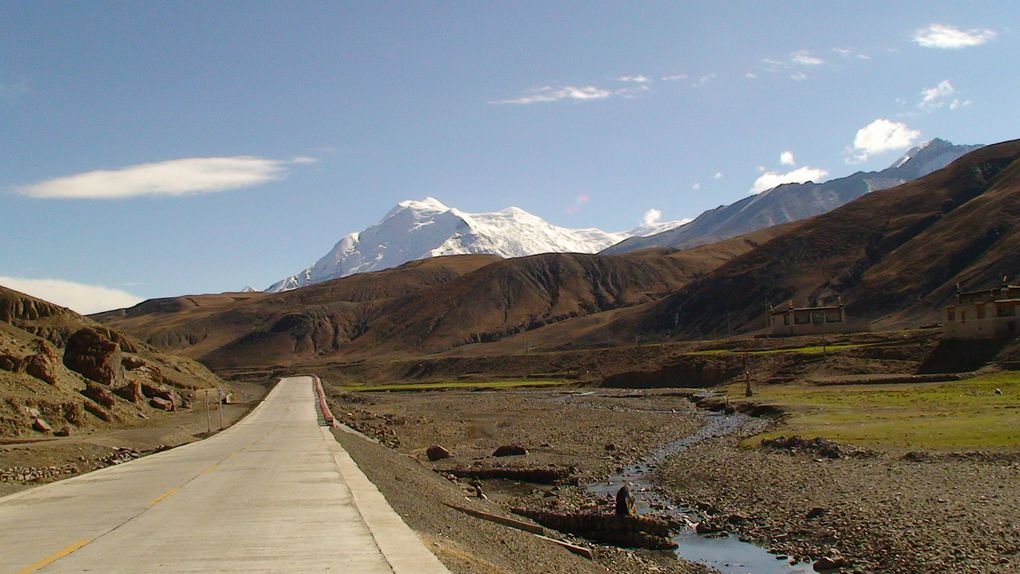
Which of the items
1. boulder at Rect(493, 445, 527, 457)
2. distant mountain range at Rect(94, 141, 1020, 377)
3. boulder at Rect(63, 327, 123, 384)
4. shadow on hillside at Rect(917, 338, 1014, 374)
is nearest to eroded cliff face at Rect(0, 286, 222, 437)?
boulder at Rect(63, 327, 123, 384)

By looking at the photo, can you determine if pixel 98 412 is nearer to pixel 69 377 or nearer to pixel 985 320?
pixel 69 377

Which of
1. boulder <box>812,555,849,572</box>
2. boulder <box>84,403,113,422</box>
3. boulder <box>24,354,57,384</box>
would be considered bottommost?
boulder <box>812,555,849,572</box>

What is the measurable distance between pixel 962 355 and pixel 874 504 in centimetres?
4890

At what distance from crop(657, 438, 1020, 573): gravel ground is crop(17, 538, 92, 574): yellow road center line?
13.2 m

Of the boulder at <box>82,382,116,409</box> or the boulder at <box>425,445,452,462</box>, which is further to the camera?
the boulder at <box>82,382,116,409</box>

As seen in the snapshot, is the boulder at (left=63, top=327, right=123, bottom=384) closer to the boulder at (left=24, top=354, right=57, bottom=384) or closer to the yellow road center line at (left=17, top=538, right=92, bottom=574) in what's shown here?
the boulder at (left=24, top=354, right=57, bottom=384)

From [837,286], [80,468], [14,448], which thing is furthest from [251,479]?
[837,286]

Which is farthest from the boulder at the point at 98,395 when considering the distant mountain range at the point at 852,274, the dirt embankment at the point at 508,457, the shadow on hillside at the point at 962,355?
the distant mountain range at the point at 852,274

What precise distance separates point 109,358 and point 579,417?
92.1 feet

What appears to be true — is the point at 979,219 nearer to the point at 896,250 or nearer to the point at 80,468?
the point at 896,250

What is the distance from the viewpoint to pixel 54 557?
450 inches

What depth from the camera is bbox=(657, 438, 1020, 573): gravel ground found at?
671 inches

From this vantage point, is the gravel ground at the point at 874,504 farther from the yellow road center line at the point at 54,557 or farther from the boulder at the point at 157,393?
the boulder at the point at 157,393

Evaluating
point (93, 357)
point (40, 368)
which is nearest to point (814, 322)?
point (93, 357)
